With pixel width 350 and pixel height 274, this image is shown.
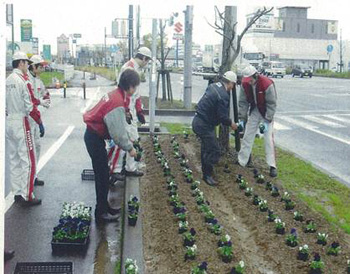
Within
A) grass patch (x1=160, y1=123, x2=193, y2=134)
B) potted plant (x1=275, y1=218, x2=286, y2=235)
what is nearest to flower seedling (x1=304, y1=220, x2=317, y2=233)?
potted plant (x1=275, y1=218, x2=286, y2=235)

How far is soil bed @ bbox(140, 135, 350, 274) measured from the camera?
15.6 ft

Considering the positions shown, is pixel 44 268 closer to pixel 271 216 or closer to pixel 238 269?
pixel 238 269

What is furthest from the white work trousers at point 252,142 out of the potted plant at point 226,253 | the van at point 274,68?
the van at point 274,68

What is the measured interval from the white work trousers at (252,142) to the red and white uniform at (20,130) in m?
3.57

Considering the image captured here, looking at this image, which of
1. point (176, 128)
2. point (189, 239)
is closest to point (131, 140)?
point (189, 239)

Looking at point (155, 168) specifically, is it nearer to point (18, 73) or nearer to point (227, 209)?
point (227, 209)

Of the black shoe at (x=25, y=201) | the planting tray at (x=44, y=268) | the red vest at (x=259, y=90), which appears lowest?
the black shoe at (x=25, y=201)

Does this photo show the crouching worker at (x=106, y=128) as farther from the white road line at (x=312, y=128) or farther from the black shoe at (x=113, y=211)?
the white road line at (x=312, y=128)

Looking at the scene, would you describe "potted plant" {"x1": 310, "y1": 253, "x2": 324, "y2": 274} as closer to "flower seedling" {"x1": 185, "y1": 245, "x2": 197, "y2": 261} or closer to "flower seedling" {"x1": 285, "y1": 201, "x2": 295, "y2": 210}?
"flower seedling" {"x1": 185, "y1": 245, "x2": 197, "y2": 261}

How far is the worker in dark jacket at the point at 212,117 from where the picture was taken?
24.7ft

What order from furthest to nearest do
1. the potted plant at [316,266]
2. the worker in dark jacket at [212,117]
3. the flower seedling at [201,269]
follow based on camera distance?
the worker in dark jacket at [212,117]
the potted plant at [316,266]
the flower seedling at [201,269]

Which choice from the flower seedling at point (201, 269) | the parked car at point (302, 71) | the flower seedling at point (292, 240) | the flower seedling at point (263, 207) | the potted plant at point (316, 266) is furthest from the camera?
the parked car at point (302, 71)

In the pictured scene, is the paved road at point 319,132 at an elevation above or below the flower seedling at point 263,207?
below

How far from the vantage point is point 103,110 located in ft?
18.0
